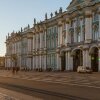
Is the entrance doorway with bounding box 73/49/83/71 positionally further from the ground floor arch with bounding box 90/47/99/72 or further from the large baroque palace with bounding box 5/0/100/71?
the ground floor arch with bounding box 90/47/99/72

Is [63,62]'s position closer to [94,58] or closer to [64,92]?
[94,58]

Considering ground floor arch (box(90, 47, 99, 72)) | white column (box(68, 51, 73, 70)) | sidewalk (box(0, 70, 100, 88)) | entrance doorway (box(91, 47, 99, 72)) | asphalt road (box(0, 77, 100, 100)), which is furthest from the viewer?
white column (box(68, 51, 73, 70))

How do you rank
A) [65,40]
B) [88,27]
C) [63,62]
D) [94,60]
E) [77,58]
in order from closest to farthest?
[94,60], [88,27], [77,58], [65,40], [63,62]

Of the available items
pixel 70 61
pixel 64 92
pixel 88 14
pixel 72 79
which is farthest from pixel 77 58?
pixel 64 92

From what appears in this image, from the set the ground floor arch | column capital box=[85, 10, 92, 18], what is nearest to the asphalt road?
the ground floor arch

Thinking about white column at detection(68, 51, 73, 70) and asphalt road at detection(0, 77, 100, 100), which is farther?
white column at detection(68, 51, 73, 70)

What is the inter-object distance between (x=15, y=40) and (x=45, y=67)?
3960 cm

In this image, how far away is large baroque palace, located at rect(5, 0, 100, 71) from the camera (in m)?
82.2

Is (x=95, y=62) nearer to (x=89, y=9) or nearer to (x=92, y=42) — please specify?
(x=92, y=42)

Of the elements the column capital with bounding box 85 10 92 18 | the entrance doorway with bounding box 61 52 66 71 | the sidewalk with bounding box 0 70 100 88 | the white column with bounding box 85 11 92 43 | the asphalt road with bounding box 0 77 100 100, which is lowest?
the sidewalk with bounding box 0 70 100 88

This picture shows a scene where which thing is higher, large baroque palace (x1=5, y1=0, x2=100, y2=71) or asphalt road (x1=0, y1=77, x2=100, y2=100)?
large baroque palace (x1=5, y1=0, x2=100, y2=71)

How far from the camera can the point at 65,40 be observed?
9512cm

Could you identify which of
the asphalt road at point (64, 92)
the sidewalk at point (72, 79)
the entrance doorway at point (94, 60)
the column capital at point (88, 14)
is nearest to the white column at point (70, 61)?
the entrance doorway at point (94, 60)

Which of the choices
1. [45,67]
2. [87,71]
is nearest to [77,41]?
[87,71]
